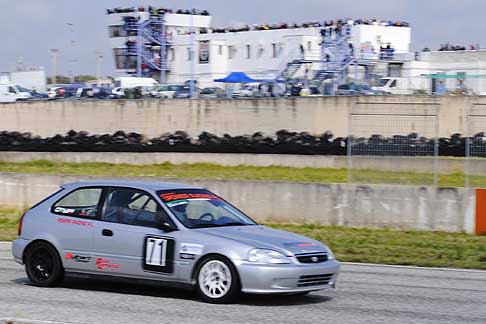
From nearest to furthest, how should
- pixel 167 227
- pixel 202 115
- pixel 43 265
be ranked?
pixel 167 227, pixel 43 265, pixel 202 115

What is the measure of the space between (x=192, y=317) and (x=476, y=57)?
46.6 meters

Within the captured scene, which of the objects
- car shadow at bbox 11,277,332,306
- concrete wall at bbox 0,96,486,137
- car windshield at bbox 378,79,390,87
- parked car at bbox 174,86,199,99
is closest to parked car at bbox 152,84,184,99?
parked car at bbox 174,86,199,99

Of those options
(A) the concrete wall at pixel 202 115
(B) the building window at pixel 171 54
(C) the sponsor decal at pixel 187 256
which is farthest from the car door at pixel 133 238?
(B) the building window at pixel 171 54

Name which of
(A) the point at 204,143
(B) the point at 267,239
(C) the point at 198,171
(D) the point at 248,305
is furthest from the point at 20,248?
(A) the point at 204,143

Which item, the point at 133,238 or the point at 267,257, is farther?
the point at 133,238

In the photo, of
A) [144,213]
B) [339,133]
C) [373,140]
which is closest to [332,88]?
[339,133]

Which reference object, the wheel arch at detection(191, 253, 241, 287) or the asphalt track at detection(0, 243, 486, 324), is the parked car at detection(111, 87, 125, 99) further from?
the wheel arch at detection(191, 253, 241, 287)

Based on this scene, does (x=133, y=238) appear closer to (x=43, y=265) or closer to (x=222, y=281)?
(x=222, y=281)

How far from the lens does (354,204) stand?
763 inches

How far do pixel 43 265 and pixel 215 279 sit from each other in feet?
8.01

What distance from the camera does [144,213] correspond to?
1065 centimetres

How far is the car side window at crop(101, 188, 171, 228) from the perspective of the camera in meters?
10.5

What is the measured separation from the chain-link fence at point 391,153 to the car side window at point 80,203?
9.92 metres

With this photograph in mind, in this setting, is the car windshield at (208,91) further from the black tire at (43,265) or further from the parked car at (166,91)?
the black tire at (43,265)
